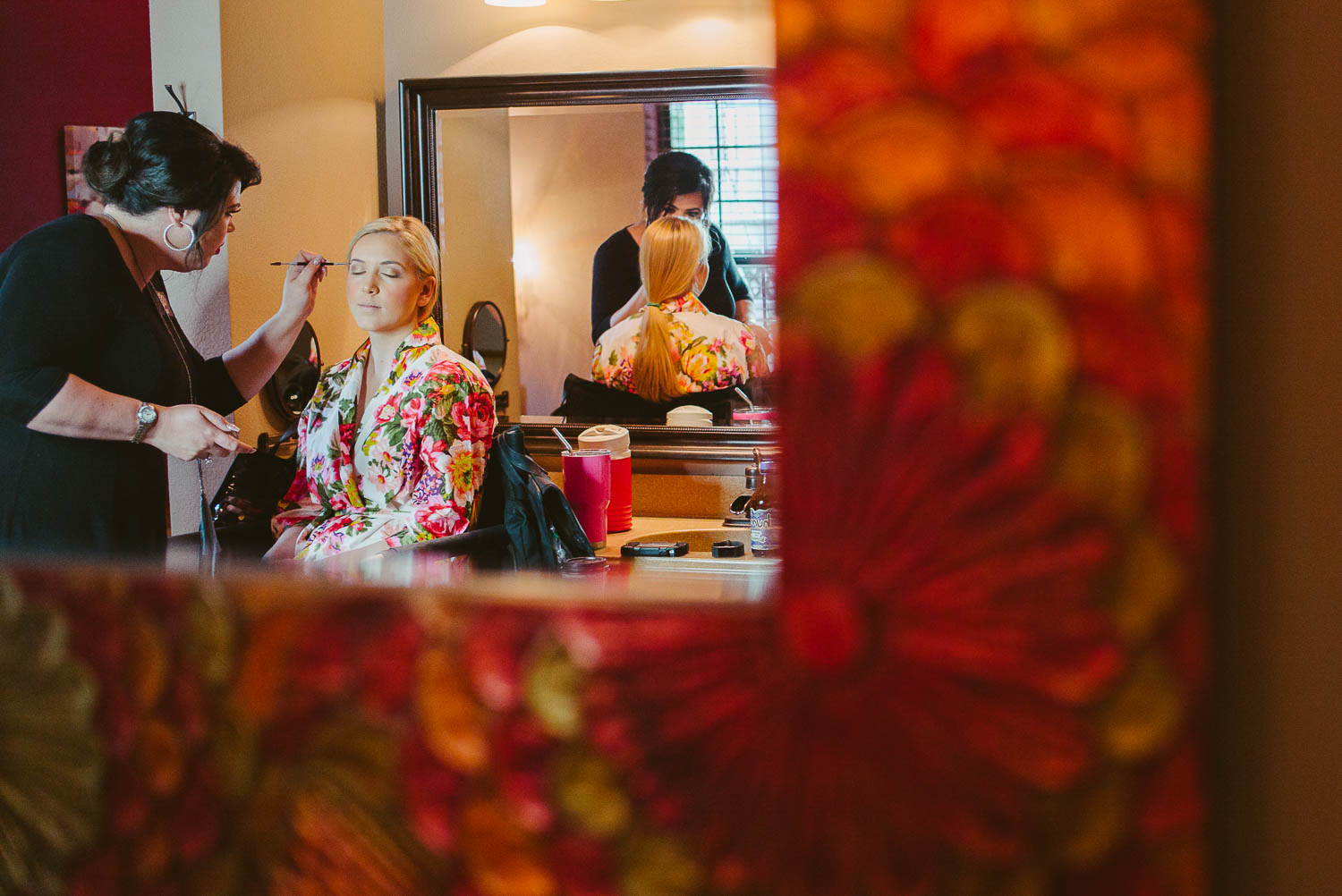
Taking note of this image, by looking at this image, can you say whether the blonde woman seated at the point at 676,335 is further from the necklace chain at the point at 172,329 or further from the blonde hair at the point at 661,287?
the necklace chain at the point at 172,329

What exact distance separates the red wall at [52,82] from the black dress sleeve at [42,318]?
54.9 inches

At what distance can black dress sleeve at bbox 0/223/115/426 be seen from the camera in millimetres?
1304

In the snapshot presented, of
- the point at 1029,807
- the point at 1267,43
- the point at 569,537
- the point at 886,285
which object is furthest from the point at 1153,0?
the point at 569,537

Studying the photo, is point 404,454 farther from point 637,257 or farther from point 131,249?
point 637,257

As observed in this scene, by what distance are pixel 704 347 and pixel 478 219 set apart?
645mm

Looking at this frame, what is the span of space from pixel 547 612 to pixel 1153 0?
0.39m

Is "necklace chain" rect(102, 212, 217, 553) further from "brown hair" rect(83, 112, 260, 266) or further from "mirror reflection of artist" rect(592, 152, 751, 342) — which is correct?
"mirror reflection of artist" rect(592, 152, 751, 342)

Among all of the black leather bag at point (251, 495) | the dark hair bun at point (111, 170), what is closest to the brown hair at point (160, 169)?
the dark hair bun at point (111, 170)

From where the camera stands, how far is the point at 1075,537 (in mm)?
460

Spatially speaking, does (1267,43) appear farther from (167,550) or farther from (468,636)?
(167,550)

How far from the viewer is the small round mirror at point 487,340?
8.00 ft

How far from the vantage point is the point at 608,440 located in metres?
2.07

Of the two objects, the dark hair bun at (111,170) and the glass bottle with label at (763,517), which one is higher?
the dark hair bun at (111,170)

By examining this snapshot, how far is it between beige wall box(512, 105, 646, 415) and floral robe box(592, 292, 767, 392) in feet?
0.55
